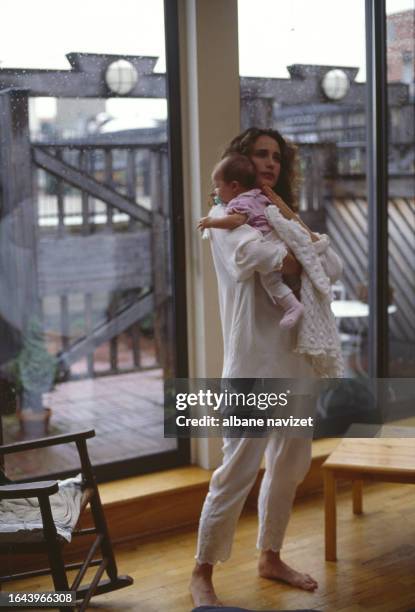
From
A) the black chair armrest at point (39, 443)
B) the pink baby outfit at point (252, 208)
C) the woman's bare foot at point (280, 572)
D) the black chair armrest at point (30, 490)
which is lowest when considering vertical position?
the woman's bare foot at point (280, 572)

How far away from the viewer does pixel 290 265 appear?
2805 millimetres

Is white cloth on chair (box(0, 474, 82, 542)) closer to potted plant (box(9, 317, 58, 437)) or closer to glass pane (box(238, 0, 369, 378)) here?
potted plant (box(9, 317, 58, 437))

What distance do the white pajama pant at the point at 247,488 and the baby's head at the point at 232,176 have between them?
811 mm

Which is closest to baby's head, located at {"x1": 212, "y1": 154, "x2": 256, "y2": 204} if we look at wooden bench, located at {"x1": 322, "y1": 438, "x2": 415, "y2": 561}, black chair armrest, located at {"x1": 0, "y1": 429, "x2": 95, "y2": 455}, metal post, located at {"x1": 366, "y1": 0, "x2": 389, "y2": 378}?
black chair armrest, located at {"x1": 0, "y1": 429, "x2": 95, "y2": 455}

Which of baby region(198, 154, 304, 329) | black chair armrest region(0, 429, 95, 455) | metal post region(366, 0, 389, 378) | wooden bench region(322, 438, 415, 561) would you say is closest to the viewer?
baby region(198, 154, 304, 329)

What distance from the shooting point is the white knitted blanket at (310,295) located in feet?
9.09

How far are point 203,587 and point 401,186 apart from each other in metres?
2.29

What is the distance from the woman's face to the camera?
2.86 metres

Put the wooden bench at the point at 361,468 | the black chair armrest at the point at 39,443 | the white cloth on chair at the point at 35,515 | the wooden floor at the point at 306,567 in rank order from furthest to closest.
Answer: the wooden bench at the point at 361,468 → the wooden floor at the point at 306,567 → the black chair armrest at the point at 39,443 → the white cloth on chair at the point at 35,515

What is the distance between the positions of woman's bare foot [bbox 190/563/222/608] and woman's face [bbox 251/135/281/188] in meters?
1.33

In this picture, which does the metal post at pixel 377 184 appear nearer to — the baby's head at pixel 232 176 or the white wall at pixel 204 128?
the white wall at pixel 204 128

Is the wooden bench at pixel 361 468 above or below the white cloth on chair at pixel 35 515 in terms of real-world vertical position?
below

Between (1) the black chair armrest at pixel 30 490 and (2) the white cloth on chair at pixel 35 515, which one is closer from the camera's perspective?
(1) the black chair armrest at pixel 30 490

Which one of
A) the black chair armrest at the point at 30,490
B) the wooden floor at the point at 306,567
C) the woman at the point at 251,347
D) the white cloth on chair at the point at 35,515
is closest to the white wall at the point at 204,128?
→ the wooden floor at the point at 306,567
